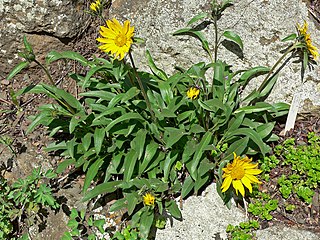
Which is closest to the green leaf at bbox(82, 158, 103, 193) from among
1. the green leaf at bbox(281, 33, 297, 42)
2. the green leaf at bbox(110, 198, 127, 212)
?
the green leaf at bbox(110, 198, 127, 212)

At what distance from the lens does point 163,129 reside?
13.4 ft

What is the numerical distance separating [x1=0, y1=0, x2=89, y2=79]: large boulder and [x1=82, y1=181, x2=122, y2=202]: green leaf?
1.87 metres

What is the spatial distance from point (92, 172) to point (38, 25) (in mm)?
1875

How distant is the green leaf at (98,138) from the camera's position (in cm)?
396

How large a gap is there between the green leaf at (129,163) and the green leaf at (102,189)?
0.21 meters

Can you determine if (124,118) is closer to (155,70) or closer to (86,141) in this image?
(86,141)

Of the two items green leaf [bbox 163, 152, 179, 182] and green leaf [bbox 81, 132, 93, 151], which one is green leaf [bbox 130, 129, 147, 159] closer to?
green leaf [bbox 163, 152, 179, 182]

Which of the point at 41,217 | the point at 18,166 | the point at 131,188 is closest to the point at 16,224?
the point at 41,217

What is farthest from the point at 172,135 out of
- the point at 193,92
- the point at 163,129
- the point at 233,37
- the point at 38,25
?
the point at 38,25

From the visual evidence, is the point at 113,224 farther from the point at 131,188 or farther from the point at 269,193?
the point at 269,193

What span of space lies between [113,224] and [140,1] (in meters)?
2.30

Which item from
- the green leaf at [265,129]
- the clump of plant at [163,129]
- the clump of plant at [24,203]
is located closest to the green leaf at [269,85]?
the clump of plant at [163,129]

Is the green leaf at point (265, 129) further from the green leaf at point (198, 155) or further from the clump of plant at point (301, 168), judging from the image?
the green leaf at point (198, 155)

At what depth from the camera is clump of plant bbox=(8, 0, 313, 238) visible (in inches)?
154
